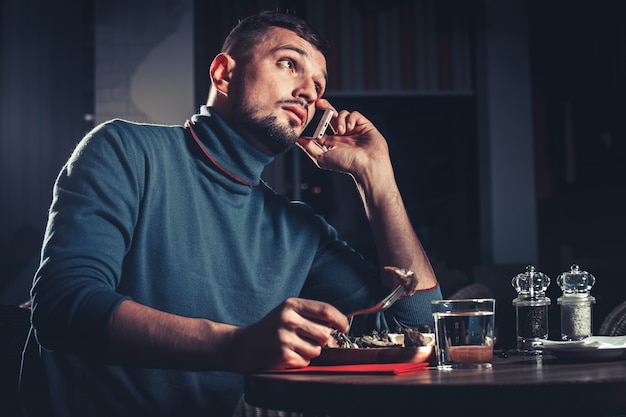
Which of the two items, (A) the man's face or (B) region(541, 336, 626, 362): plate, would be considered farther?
(A) the man's face

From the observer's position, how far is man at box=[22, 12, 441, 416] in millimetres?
1247

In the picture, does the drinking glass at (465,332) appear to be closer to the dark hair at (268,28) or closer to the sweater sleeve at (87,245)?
the sweater sleeve at (87,245)

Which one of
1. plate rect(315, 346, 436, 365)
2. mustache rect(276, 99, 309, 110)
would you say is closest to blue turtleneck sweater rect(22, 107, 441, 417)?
mustache rect(276, 99, 309, 110)

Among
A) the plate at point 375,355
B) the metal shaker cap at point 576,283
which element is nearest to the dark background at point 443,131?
the metal shaker cap at point 576,283

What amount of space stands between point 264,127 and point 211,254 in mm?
336

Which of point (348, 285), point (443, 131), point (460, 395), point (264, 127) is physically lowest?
point (460, 395)

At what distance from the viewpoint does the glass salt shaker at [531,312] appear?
1.49 meters

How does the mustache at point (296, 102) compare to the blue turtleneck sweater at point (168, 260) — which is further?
the mustache at point (296, 102)

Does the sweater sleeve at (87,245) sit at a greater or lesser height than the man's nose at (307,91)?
lesser

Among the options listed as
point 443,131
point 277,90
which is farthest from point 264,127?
point 443,131

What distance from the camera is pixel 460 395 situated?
1017mm

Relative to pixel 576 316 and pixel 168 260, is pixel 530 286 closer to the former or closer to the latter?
pixel 576 316

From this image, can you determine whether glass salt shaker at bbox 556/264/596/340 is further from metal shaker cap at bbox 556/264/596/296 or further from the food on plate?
the food on plate

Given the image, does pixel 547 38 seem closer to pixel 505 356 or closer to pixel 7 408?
pixel 505 356
